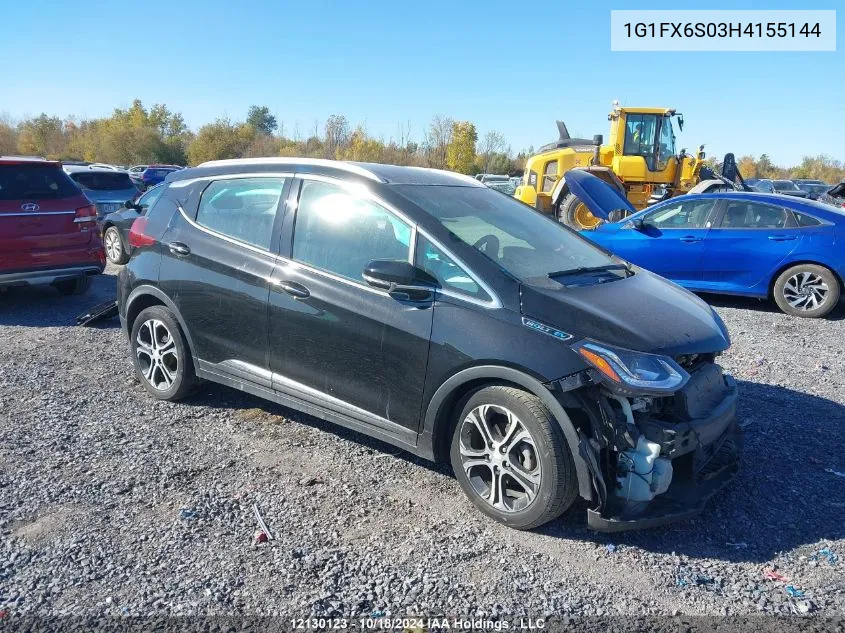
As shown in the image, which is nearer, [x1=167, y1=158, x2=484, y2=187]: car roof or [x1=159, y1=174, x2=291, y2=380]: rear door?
[x1=167, y1=158, x2=484, y2=187]: car roof

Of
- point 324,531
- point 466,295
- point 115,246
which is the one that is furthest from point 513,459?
point 115,246

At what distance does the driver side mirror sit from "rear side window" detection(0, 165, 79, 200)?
621cm

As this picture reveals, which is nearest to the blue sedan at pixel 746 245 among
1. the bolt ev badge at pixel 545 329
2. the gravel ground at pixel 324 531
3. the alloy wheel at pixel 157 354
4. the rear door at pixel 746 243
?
the rear door at pixel 746 243

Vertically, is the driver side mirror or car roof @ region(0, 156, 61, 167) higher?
car roof @ region(0, 156, 61, 167)

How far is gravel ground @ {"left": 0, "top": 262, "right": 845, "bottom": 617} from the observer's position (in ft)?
9.38

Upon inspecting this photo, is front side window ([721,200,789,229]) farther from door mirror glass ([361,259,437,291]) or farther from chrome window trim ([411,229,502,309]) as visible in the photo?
door mirror glass ([361,259,437,291])

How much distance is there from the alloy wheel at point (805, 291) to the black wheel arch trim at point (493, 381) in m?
6.56

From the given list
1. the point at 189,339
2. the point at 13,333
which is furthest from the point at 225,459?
the point at 13,333

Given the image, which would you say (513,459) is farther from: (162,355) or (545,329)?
(162,355)

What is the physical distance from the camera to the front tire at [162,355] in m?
4.86

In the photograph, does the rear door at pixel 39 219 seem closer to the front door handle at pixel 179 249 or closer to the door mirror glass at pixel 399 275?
the front door handle at pixel 179 249

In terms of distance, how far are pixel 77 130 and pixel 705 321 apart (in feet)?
299

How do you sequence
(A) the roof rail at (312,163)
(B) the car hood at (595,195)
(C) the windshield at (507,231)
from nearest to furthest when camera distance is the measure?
1. (C) the windshield at (507,231)
2. (A) the roof rail at (312,163)
3. (B) the car hood at (595,195)

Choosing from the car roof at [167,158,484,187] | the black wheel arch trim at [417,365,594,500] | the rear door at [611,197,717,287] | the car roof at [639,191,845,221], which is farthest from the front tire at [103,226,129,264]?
the black wheel arch trim at [417,365,594,500]
